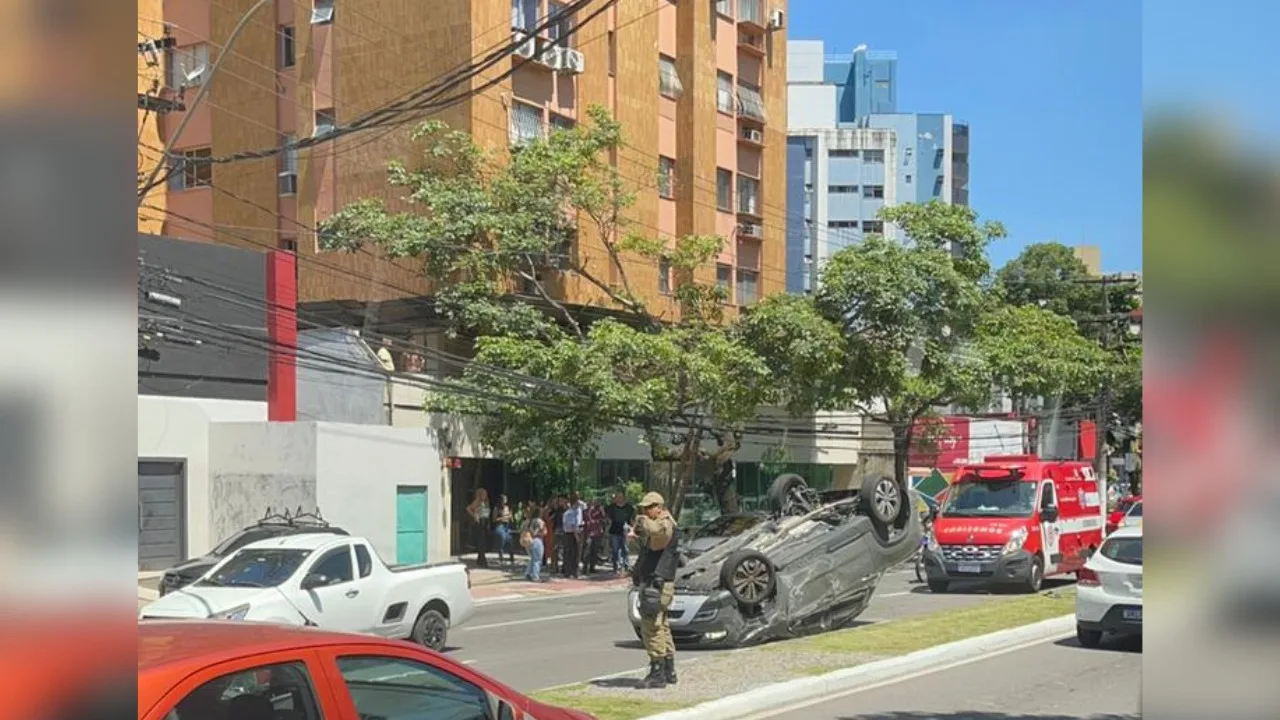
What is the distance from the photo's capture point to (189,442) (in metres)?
25.0

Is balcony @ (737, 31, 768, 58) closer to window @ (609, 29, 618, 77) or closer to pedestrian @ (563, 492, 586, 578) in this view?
window @ (609, 29, 618, 77)

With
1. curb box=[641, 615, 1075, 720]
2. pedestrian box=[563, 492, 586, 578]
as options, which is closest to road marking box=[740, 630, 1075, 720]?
curb box=[641, 615, 1075, 720]

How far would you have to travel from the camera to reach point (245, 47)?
33719mm

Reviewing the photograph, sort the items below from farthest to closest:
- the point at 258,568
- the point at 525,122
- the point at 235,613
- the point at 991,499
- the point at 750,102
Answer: the point at 750,102, the point at 525,122, the point at 991,499, the point at 258,568, the point at 235,613

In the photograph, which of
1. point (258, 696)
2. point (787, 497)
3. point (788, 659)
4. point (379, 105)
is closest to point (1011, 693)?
point (788, 659)

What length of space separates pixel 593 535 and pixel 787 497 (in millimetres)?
11377

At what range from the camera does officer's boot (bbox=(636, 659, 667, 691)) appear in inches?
409

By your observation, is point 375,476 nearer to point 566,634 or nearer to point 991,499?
point 566,634

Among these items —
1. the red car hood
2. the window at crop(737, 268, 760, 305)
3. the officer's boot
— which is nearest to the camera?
the officer's boot

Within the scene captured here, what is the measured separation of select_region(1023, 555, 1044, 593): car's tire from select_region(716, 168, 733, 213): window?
21.5 m

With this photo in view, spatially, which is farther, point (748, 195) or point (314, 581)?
→ point (748, 195)
